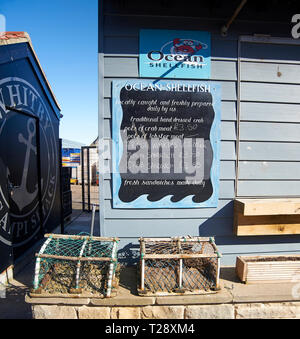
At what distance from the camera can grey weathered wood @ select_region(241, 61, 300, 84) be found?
2770 mm

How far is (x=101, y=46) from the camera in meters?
2.59

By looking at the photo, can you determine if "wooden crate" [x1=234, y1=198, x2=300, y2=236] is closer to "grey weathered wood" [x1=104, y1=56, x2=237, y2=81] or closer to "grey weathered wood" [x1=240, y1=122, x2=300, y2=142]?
"grey weathered wood" [x1=240, y1=122, x2=300, y2=142]

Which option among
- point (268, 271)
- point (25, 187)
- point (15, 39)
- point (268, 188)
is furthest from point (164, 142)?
point (15, 39)

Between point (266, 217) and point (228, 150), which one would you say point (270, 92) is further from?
point (266, 217)

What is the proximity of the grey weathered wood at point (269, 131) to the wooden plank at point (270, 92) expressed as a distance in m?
0.34

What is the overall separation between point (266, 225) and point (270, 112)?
155cm

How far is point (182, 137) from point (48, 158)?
3.95 metres

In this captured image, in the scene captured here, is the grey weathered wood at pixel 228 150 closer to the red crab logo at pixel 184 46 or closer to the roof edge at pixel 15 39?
the red crab logo at pixel 184 46

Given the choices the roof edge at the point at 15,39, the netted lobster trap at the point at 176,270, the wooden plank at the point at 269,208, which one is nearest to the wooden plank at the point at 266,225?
the wooden plank at the point at 269,208

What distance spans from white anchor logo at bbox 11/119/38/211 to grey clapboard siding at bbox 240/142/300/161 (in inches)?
149

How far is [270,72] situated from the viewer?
2.80 meters

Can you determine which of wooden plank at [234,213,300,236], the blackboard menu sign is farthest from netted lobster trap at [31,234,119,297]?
wooden plank at [234,213,300,236]

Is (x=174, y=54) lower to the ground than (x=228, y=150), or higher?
higher
